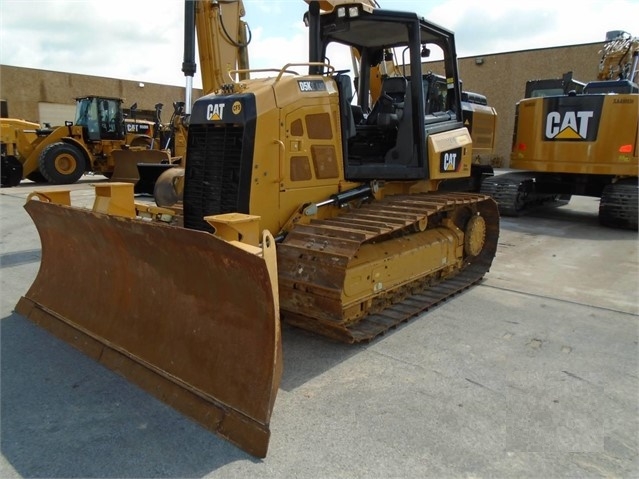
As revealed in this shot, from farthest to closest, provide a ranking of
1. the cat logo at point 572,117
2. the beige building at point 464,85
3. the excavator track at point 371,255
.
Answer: the beige building at point 464,85, the cat logo at point 572,117, the excavator track at point 371,255

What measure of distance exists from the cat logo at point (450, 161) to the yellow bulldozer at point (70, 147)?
493 inches

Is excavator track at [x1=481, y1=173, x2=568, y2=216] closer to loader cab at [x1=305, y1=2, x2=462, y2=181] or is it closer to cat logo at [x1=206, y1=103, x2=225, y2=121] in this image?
loader cab at [x1=305, y1=2, x2=462, y2=181]

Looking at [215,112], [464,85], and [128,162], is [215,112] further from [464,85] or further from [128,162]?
[464,85]

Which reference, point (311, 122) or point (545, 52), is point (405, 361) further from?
point (545, 52)

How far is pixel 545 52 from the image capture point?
80.2 ft

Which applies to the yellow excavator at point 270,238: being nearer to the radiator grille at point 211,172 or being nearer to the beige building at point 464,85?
the radiator grille at point 211,172

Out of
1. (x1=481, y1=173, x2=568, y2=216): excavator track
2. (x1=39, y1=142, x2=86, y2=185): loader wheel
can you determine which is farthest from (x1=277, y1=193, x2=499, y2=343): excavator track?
(x1=39, y1=142, x2=86, y2=185): loader wheel

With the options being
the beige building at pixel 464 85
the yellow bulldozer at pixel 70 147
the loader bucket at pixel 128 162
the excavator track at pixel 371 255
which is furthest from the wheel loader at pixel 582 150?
the loader bucket at pixel 128 162

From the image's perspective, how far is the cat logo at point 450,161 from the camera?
17.7ft

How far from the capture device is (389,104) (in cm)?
547

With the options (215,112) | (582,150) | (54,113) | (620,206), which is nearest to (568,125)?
(582,150)

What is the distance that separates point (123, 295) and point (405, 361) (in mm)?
2195

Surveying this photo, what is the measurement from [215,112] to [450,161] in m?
2.67

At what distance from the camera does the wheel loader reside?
9562 millimetres
